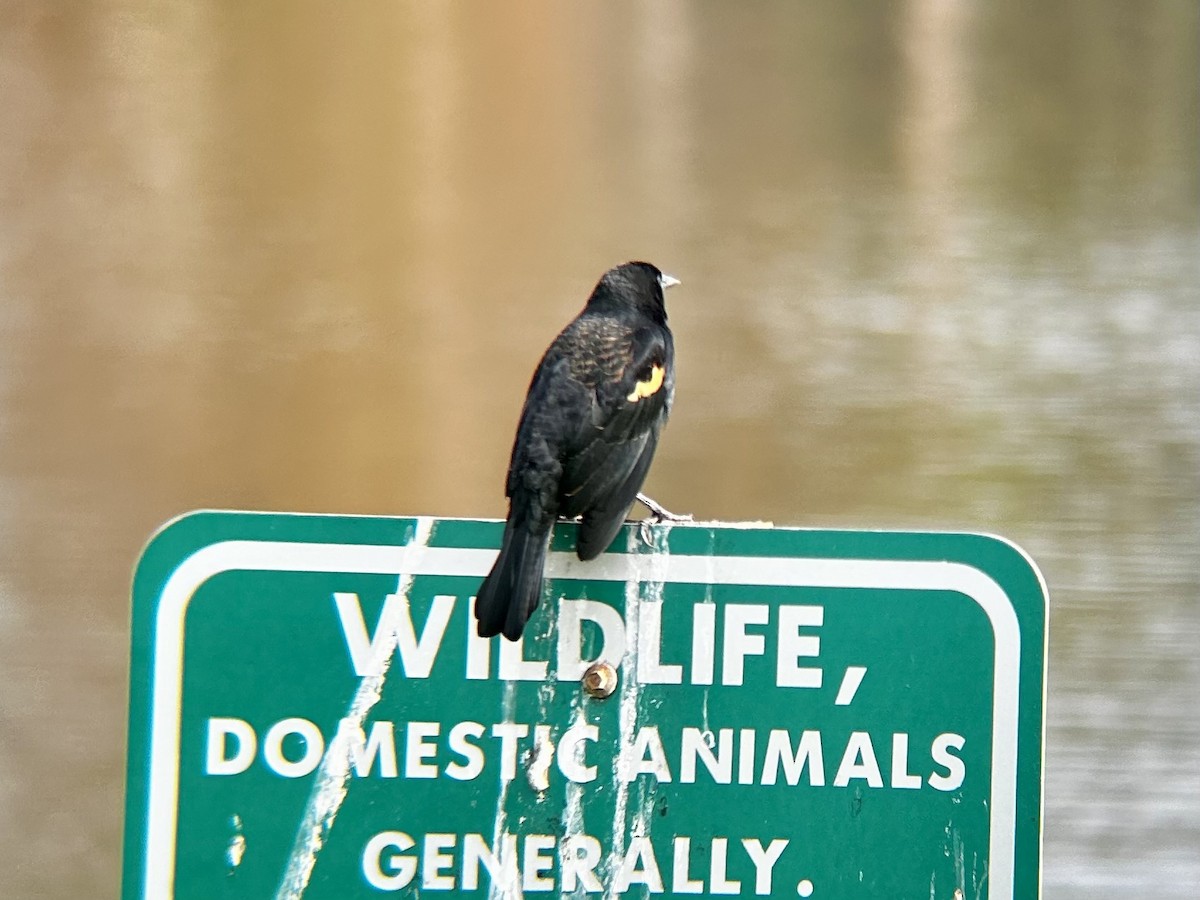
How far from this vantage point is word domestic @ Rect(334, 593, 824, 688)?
1146mm

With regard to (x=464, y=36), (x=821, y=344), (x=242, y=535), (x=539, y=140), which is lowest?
(x=242, y=535)

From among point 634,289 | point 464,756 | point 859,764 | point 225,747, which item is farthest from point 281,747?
point 634,289

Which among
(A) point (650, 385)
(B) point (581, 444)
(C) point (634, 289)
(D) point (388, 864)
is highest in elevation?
(C) point (634, 289)

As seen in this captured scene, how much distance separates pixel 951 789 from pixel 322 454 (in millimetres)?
1834

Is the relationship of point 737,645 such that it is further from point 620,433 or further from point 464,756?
point 620,433

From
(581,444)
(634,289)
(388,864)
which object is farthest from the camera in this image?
(634,289)

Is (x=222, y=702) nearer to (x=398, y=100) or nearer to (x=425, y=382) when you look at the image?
(x=425, y=382)

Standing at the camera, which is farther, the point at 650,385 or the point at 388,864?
the point at 650,385

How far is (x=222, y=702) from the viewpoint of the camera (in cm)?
112

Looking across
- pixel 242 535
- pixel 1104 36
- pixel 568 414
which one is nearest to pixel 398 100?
pixel 568 414

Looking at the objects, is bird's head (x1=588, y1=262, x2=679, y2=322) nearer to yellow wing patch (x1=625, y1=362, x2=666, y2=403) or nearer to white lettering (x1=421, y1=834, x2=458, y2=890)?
yellow wing patch (x1=625, y1=362, x2=666, y2=403)

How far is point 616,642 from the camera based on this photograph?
115 cm

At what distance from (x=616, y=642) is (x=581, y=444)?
63 centimetres

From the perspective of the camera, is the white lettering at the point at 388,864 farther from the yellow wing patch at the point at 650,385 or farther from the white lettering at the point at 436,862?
the yellow wing patch at the point at 650,385
